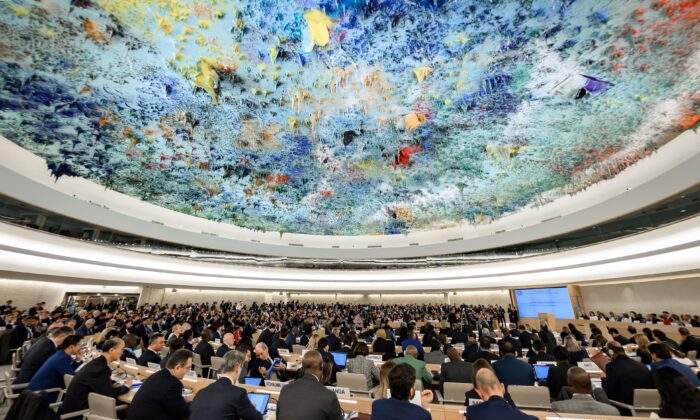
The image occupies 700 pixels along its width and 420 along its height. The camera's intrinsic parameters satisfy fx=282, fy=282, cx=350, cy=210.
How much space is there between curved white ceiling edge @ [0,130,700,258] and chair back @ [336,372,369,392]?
981 cm

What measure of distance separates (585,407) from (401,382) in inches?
90.6

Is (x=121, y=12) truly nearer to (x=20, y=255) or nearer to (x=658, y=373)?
(x=658, y=373)

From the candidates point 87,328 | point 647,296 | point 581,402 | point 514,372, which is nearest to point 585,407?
point 581,402

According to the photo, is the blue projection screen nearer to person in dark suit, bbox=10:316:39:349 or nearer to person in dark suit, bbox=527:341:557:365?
person in dark suit, bbox=527:341:557:365

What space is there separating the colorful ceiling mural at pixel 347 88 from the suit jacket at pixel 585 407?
5367 millimetres

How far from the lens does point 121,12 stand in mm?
4559

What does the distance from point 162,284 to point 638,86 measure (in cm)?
2145

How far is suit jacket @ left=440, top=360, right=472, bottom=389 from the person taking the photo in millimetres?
4765

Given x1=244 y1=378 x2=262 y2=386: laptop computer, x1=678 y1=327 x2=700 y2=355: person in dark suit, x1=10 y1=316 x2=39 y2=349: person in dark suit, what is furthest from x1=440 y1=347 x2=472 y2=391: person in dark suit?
x1=10 y1=316 x2=39 y2=349: person in dark suit

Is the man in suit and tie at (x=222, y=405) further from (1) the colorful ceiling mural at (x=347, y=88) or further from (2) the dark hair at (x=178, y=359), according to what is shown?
(1) the colorful ceiling mural at (x=347, y=88)

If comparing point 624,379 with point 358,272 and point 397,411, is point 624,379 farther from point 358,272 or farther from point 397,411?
point 358,272

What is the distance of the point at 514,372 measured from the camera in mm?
4605

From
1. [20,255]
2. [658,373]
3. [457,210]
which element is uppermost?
[457,210]

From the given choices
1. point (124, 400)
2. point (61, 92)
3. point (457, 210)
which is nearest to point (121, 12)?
point (61, 92)
